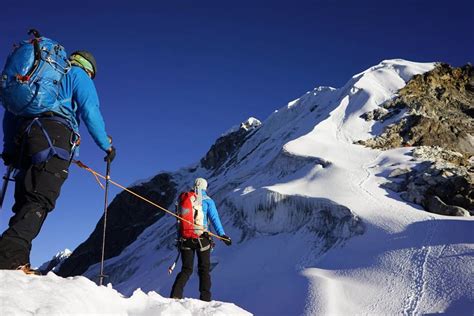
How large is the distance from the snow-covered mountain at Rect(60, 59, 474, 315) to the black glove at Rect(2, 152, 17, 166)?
24.5 feet

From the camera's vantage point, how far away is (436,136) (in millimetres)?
21625

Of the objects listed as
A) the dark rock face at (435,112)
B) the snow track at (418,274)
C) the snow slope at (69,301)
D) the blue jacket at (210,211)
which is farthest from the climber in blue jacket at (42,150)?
the dark rock face at (435,112)

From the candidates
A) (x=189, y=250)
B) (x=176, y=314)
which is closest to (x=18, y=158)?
(x=176, y=314)

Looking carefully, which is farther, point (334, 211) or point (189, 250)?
point (334, 211)

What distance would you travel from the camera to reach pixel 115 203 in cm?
5488

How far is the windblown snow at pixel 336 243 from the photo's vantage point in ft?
30.6

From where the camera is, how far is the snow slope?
242 cm

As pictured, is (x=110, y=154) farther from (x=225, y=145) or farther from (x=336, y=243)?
(x=225, y=145)

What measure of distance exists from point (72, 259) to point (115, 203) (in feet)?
28.9

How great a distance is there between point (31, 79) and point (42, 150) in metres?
0.61

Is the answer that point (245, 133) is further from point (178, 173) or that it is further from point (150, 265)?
point (150, 265)

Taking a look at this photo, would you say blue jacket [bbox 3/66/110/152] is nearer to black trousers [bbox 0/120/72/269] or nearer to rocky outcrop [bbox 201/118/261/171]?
black trousers [bbox 0/120/72/269]

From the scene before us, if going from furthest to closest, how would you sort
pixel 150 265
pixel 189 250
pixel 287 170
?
pixel 150 265 → pixel 287 170 → pixel 189 250

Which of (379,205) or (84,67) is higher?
(84,67)
